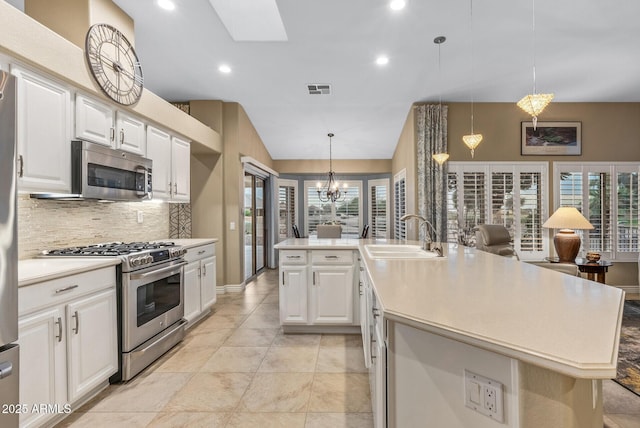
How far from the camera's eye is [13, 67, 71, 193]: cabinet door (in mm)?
1913

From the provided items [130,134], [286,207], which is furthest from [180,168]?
[286,207]

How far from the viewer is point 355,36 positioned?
330 cm

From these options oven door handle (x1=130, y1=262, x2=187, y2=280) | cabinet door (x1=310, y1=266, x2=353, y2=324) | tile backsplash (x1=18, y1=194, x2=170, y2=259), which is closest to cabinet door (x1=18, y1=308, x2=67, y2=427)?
oven door handle (x1=130, y1=262, x2=187, y2=280)

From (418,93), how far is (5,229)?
15.8 ft

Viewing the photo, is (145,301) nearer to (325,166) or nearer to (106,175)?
(106,175)

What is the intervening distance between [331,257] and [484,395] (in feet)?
7.47

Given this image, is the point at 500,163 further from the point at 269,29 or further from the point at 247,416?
the point at 247,416

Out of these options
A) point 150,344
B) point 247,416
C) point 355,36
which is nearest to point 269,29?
point 355,36

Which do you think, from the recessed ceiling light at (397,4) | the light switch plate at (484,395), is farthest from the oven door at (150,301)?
the recessed ceiling light at (397,4)

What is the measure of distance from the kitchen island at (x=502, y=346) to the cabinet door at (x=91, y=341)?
74.3 inches

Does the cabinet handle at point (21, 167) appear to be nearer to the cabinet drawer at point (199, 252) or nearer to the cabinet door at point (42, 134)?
the cabinet door at point (42, 134)

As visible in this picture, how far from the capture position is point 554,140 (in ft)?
15.9

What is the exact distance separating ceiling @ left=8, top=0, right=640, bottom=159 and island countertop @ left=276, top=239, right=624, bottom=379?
2.60 m

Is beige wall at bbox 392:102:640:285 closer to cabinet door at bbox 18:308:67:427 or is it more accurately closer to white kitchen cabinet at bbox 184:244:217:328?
white kitchen cabinet at bbox 184:244:217:328
